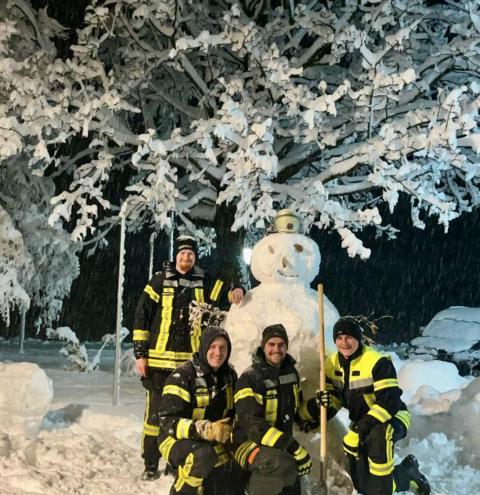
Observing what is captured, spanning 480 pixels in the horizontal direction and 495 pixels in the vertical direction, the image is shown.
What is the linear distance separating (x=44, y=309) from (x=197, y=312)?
10878 mm

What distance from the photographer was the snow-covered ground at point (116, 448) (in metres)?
4.89

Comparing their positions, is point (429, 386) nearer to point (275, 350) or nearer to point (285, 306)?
point (285, 306)

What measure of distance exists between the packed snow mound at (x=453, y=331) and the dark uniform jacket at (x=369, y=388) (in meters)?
9.43

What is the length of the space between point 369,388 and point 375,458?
47 centimetres

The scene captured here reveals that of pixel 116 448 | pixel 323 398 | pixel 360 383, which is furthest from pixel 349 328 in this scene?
pixel 116 448

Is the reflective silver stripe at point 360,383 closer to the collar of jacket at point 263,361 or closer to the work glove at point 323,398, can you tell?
the work glove at point 323,398

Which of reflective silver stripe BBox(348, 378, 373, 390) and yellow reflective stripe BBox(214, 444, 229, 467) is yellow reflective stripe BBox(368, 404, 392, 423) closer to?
reflective silver stripe BBox(348, 378, 373, 390)

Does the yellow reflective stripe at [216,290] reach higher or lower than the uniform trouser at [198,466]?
A: higher

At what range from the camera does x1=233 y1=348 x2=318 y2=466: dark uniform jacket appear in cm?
413

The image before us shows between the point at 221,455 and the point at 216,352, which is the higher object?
the point at 216,352

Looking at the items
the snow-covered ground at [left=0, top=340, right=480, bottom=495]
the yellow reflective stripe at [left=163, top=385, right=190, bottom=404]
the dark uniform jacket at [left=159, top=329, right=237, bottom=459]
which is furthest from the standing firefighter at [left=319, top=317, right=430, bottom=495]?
the yellow reflective stripe at [left=163, top=385, right=190, bottom=404]

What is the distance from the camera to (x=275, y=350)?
4406mm

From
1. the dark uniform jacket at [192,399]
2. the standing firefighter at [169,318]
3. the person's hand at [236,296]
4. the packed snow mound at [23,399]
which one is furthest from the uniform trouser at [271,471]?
the packed snow mound at [23,399]

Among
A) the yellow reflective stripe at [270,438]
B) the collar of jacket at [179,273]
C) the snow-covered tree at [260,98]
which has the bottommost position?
the yellow reflective stripe at [270,438]
